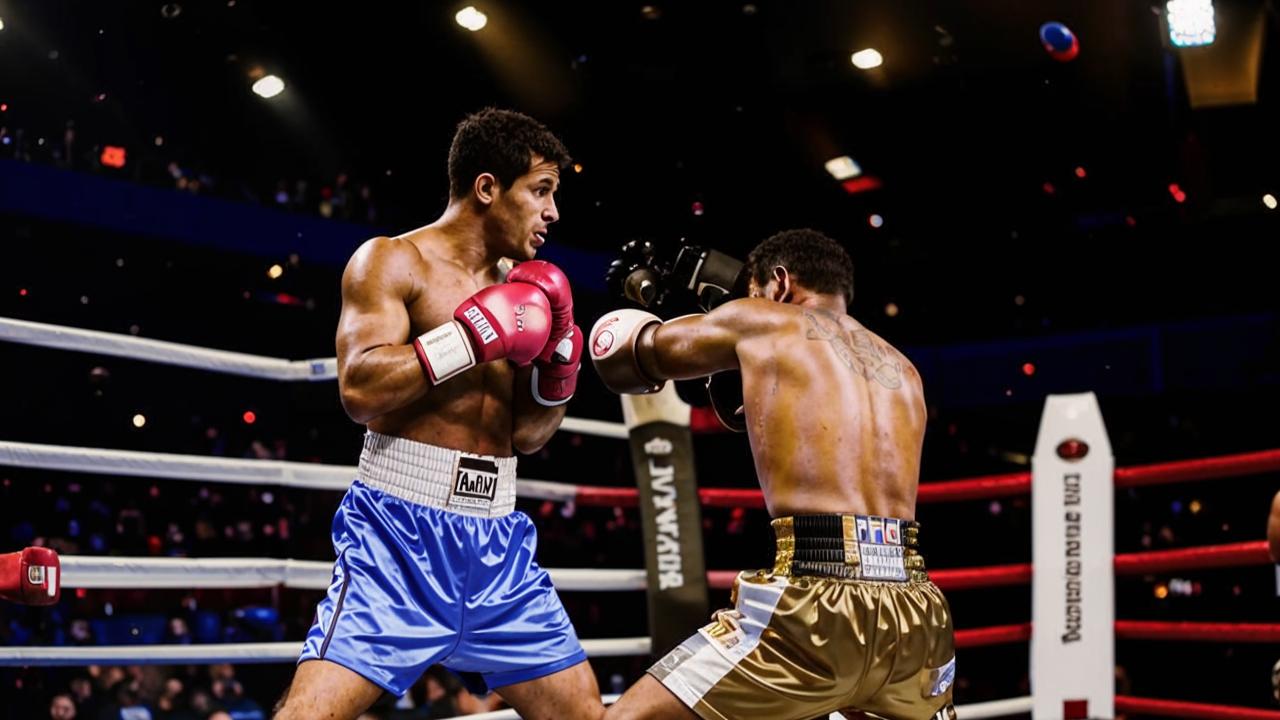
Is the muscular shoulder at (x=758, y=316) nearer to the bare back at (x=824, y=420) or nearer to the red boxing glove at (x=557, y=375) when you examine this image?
the bare back at (x=824, y=420)

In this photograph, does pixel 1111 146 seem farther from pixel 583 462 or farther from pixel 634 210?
pixel 583 462

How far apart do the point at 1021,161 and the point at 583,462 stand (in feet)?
13.6

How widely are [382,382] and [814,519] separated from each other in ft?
2.60

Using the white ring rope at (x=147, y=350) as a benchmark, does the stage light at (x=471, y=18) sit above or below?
above

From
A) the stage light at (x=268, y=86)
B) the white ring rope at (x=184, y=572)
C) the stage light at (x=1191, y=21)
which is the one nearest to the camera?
the white ring rope at (x=184, y=572)

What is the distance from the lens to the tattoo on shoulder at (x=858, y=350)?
7.80ft

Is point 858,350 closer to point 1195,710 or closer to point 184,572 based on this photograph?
point 184,572

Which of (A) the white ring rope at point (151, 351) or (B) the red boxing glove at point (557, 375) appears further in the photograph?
(A) the white ring rope at point (151, 351)

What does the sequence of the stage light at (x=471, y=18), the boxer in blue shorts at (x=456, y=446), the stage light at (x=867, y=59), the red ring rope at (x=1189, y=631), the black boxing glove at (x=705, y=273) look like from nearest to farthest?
the boxer in blue shorts at (x=456, y=446)
the black boxing glove at (x=705, y=273)
the red ring rope at (x=1189, y=631)
the stage light at (x=471, y=18)
the stage light at (x=867, y=59)

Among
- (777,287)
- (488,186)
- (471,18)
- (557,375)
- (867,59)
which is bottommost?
(557,375)

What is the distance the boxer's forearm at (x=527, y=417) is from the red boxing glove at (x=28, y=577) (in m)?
0.84

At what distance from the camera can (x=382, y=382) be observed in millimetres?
2172

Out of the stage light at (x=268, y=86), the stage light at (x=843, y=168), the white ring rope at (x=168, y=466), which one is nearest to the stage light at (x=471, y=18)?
the stage light at (x=268, y=86)

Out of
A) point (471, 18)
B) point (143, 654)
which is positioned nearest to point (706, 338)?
point (143, 654)
